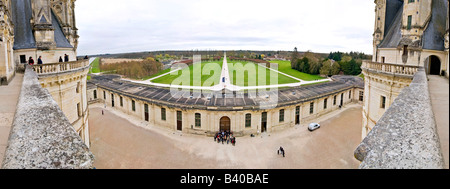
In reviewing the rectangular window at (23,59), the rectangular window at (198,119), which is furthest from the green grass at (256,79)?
the rectangular window at (23,59)

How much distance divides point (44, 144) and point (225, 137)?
92.1 ft

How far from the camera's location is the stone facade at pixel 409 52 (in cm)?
1570

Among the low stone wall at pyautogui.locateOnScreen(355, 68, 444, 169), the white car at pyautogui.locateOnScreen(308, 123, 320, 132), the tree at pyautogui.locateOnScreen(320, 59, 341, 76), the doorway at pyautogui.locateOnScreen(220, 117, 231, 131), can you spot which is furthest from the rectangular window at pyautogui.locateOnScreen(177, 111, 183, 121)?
the tree at pyautogui.locateOnScreen(320, 59, 341, 76)

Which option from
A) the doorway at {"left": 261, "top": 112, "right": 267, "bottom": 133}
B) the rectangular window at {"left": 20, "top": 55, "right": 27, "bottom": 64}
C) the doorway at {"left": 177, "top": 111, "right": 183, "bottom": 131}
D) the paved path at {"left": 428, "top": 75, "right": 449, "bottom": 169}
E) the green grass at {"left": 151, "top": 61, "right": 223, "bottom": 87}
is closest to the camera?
the paved path at {"left": 428, "top": 75, "right": 449, "bottom": 169}

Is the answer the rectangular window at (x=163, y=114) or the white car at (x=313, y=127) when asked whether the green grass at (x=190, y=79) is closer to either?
the rectangular window at (x=163, y=114)

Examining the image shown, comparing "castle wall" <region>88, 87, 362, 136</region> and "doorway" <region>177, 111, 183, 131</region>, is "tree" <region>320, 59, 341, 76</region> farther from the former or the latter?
"doorway" <region>177, 111, 183, 131</region>

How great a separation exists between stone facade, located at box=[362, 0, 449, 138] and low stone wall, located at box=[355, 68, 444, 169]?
35.8ft

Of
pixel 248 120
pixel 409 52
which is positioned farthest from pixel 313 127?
pixel 409 52

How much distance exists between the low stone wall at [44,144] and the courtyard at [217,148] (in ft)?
65.3

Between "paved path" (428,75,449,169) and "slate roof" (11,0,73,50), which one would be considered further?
"slate roof" (11,0,73,50)

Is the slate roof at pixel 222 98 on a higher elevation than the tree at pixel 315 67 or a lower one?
lower

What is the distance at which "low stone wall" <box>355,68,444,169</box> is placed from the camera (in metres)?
3.79

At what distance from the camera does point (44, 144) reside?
164 inches
